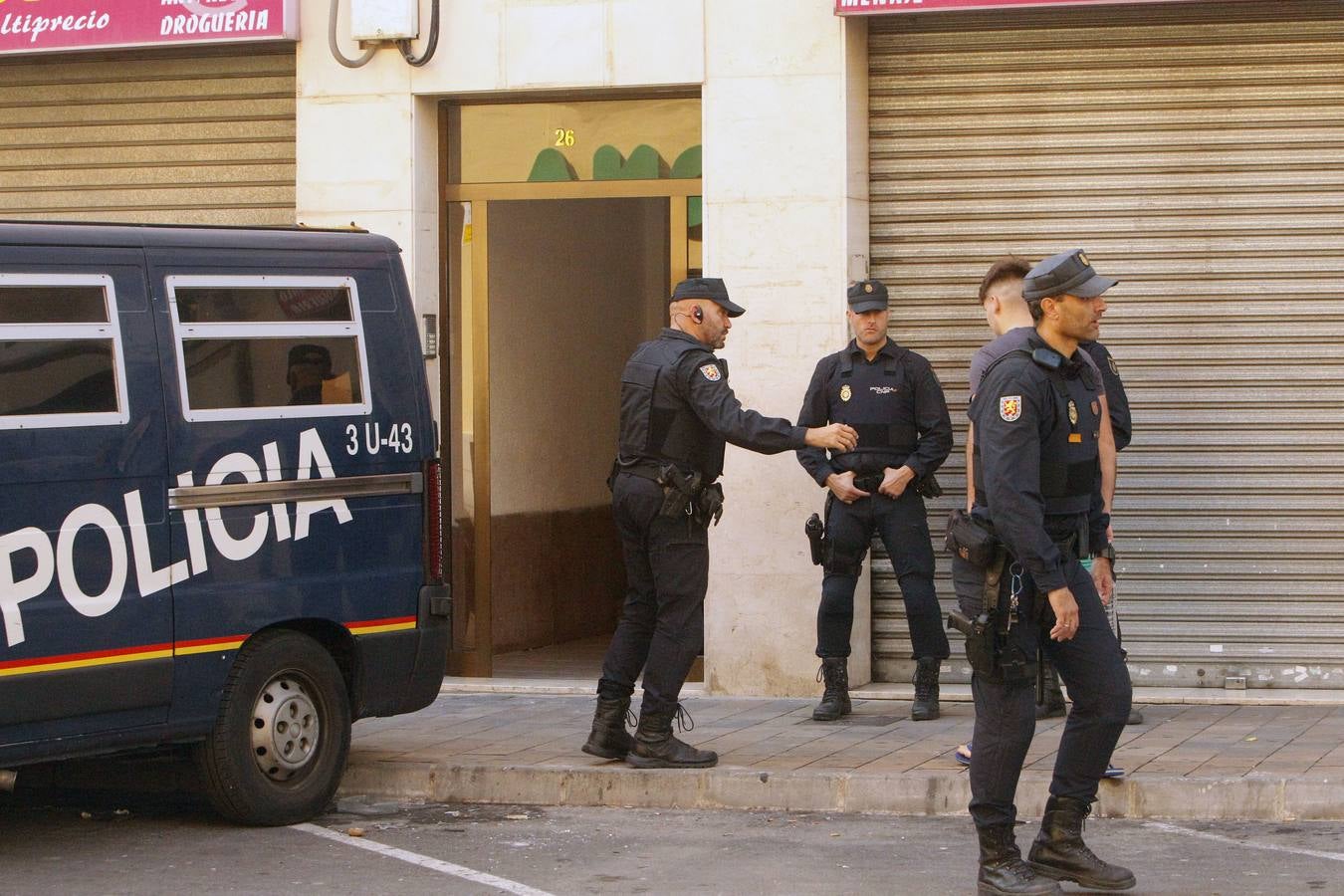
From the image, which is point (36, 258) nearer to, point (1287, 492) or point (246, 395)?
point (246, 395)

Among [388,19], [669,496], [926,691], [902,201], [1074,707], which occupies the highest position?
[388,19]

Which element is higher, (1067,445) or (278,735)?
(1067,445)

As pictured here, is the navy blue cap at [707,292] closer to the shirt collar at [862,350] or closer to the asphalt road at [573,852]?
the shirt collar at [862,350]

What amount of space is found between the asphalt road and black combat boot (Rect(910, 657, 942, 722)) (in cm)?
161

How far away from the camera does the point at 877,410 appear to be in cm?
891

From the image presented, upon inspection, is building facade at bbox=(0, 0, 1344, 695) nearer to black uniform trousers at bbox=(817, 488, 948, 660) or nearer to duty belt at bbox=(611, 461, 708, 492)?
black uniform trousers at bbox=(817, 488, 948, 660)

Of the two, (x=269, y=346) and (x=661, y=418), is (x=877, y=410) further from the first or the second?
(x=269, y=346)

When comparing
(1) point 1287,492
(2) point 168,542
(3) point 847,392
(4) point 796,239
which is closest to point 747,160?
(4) point 796,239

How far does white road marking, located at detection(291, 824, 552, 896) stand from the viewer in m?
6.21

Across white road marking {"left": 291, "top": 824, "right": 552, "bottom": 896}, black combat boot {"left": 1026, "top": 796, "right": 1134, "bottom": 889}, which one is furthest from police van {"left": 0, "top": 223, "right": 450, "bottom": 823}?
black combat boot {"left": 1026, "top": 796, "right": 1134, "bottom": 889}

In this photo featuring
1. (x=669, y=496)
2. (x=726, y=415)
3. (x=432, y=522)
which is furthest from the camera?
(x=432, y=522)

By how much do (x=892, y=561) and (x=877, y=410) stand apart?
70 cm

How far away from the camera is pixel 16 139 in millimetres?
11141

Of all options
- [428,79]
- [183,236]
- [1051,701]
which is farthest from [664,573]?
[428,79]
